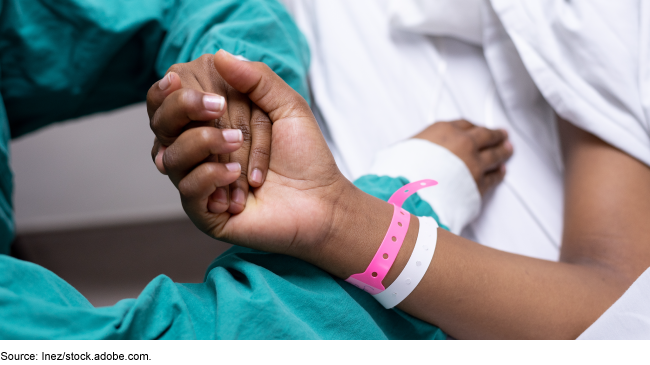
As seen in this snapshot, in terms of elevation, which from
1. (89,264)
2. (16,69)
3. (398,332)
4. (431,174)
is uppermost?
(16,69)

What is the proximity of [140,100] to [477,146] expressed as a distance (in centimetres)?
70

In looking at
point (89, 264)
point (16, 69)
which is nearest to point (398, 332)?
point (16, 69)

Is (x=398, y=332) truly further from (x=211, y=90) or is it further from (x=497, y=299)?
(x=211, y=90)

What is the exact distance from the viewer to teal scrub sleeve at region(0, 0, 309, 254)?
2.12 feet

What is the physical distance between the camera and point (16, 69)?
0.68m

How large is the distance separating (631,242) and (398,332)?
1.21 feet

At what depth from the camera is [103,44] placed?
26.8 inches

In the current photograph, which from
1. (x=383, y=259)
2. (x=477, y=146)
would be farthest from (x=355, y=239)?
(x=477, y=146)

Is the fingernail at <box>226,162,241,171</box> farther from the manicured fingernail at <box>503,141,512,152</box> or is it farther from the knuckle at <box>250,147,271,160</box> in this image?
the manicured fingernail at <box>503,141,512,152</box>

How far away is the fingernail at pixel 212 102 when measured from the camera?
394 millimetres

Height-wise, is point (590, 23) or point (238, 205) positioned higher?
point (590, 23)

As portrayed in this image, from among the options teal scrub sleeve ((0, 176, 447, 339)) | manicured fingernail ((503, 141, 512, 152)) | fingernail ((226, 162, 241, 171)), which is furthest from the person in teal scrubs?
manicured fingernail ((503, 141, 512, 152))

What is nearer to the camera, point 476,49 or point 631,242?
point 631,242
